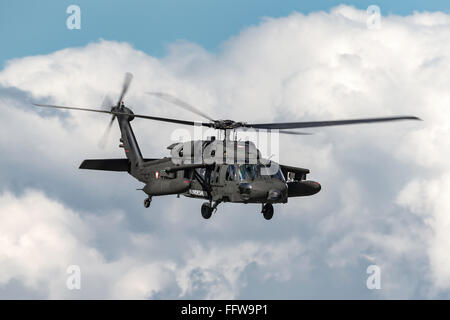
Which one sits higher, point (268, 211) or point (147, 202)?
point (147, 202)

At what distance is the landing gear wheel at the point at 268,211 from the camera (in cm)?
4712

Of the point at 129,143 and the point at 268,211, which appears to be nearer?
the point at 268,211

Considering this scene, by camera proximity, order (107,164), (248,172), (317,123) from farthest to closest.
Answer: (107,164), (248,172), (317,123)

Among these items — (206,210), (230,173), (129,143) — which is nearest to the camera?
(230,173)

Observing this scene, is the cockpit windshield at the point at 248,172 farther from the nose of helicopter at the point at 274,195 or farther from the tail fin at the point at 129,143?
the tail fin at the point at 129,143

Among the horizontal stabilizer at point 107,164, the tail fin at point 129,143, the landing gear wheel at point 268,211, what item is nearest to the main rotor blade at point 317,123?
the landing gear wheel at point 268,211

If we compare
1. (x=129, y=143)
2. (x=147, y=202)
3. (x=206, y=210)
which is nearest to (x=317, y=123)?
(x=206, y=210)

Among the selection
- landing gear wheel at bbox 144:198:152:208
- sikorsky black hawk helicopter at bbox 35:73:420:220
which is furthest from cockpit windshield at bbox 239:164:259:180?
landing gear wheel at bbox 144:198:152:208

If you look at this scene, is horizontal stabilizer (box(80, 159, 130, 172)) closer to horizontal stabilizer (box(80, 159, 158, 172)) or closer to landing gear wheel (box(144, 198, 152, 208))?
horizontal stabilizer (box(80, 159, 158, 172))

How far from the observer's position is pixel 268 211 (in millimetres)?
47156

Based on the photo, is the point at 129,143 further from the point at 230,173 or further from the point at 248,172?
the point at 248,172

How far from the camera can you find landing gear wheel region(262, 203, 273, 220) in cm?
4712

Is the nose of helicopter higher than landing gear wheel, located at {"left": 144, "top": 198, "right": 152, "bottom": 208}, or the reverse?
landing gear wheel, located at {"left": 144, "top": 198, "right": 152, "bottom": 208}
